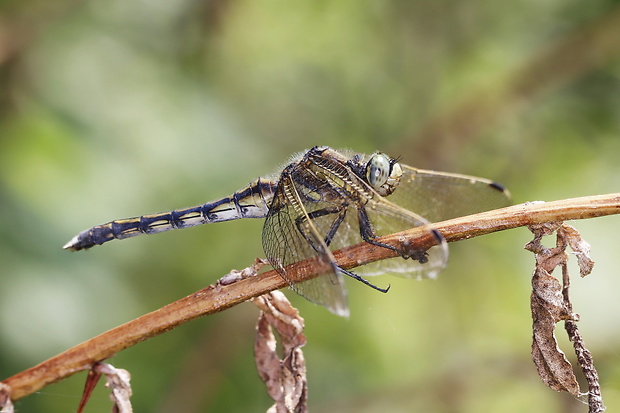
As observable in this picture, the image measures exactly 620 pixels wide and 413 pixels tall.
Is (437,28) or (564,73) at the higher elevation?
(437,28)

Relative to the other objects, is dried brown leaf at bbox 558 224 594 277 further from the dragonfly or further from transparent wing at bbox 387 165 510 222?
transparent wing at bbox 387 165 510 222

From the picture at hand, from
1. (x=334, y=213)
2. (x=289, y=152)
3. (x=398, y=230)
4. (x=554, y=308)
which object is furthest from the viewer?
(x=289, y=152)

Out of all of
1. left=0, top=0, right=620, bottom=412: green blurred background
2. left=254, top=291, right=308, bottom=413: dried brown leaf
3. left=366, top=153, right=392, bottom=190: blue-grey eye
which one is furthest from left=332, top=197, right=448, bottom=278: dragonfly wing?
left=0, top=0, right=620, bottom=412: green blurred background

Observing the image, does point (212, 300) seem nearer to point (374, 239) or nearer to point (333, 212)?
point (374, 239)

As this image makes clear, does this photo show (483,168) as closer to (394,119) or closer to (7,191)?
(394,119)

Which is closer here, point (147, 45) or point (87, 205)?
point (87, 205)

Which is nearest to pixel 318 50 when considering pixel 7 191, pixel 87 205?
pixel 87 205

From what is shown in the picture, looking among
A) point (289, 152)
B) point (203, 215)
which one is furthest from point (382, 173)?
point (289, 152)
